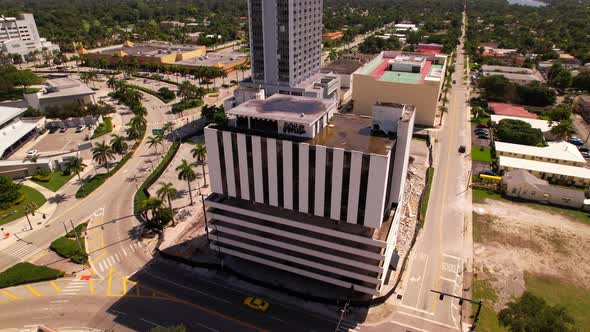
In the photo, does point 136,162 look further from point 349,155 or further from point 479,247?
point 479,247

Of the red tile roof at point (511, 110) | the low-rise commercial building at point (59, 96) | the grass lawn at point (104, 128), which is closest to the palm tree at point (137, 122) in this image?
the grass lawn at point (104, 128)

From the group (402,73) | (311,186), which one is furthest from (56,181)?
(402,73)

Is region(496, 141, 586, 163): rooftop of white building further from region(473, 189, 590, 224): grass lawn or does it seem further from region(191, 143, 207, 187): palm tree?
region(191, 143, 207, 187): palm tree

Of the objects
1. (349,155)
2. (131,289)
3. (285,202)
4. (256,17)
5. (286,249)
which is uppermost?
(256,17)

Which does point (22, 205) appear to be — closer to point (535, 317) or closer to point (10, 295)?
point (10, 295)

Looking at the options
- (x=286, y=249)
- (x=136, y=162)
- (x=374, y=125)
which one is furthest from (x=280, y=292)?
(x=136, y=162)
